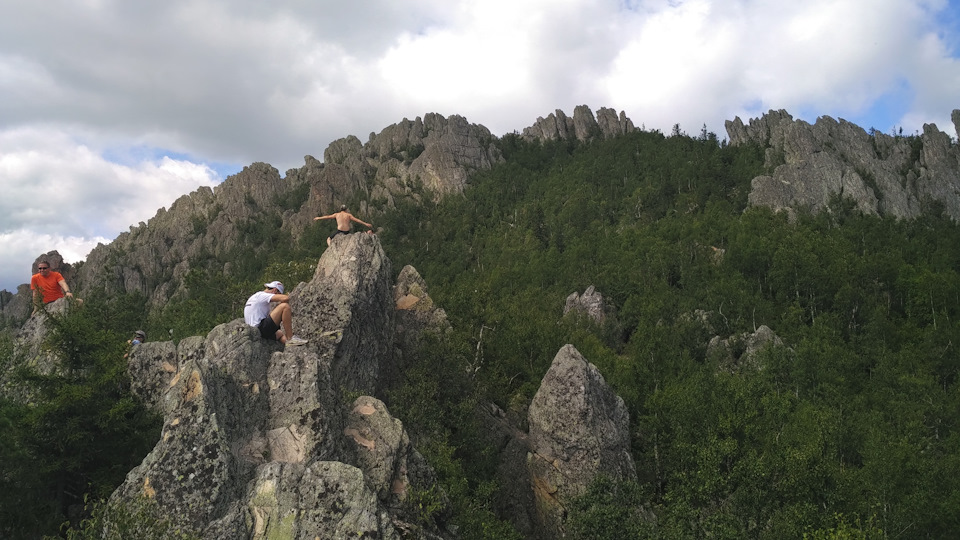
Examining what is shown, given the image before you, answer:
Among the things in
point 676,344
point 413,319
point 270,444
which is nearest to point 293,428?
point 270,444

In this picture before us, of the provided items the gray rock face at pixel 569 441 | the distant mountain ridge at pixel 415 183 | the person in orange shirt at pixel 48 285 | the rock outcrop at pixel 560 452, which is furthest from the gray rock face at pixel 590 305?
the person in orange shirt at pixel 48 285

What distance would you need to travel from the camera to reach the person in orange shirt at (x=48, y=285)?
74.4 feet

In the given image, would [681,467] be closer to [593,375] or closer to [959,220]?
[593,375]

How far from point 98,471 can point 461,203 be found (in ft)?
454

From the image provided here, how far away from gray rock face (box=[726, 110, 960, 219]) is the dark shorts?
123m

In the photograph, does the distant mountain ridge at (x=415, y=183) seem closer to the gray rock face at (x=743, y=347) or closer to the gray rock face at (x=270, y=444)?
the gray rock face at (x=743, y=347)

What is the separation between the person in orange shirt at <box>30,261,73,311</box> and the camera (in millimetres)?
22672

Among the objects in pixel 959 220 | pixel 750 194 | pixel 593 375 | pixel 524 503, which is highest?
pixel 750 194

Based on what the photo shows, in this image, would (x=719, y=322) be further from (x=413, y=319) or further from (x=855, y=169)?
(x=855, y=169)

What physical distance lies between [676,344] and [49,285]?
255 ft

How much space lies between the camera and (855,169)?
456 ft

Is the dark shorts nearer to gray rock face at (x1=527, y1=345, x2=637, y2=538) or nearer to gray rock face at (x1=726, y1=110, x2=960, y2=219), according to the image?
gray rock face at (x1=527, y1=345, x2=637, y2=538)

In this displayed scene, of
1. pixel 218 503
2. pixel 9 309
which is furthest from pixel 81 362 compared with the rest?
pixel 9 309

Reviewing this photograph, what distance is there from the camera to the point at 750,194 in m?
129
